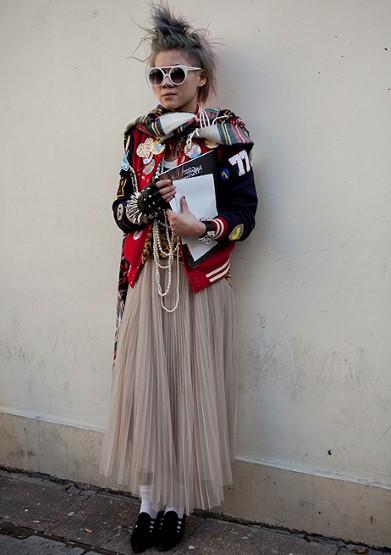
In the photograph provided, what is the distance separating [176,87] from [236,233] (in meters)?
0.64

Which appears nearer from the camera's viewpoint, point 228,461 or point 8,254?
point 228,461

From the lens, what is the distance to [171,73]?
264 cm

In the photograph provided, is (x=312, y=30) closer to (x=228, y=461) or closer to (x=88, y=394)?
(x=228, y=461)

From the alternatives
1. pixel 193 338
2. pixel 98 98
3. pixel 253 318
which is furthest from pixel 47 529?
pixel 98 98

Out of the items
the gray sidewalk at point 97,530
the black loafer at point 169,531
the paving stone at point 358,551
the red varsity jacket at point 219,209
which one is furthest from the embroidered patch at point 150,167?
the paving stone at point 358,551

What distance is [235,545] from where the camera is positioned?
2.83 m

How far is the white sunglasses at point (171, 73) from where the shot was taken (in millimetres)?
2635

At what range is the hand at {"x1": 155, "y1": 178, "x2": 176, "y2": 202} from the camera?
2586mm

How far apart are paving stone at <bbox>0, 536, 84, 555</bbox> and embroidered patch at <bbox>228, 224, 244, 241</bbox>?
148 cm

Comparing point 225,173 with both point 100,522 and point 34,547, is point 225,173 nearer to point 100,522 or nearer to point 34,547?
point 100,522

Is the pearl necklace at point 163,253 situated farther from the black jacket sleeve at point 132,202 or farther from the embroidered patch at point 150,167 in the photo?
the embroidered patch at point 150,167

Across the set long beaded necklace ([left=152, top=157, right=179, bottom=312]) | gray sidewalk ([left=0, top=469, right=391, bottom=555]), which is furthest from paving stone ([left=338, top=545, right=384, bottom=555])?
long beaded necklace ([left=152, top=157, right=179, bottom=312])

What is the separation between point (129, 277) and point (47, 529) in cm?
124

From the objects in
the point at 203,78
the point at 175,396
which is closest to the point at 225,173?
the point at 203,78
